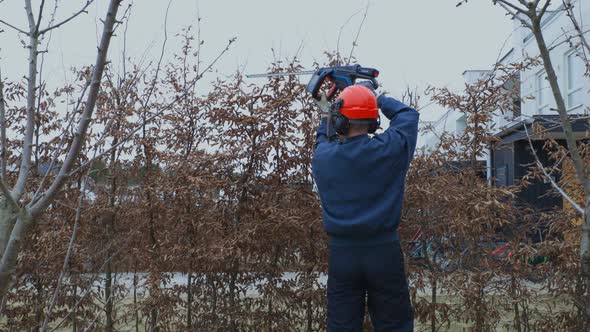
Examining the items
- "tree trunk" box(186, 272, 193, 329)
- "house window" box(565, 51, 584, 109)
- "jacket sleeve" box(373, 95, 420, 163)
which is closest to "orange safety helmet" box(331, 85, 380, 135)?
"jacket sleeve" box(373, 95, 420, 163)

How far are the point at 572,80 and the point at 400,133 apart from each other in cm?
1202

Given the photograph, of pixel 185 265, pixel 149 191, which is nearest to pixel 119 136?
pixel 149 191

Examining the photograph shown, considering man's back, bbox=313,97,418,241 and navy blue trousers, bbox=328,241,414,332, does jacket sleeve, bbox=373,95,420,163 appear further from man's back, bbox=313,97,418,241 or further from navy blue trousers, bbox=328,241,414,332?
navy blue trousers, bbox=328,241,414,332

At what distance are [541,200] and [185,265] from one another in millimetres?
3270

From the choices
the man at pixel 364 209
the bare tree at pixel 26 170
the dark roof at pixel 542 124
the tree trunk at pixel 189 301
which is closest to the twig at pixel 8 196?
the bare tree at pixel 26 170

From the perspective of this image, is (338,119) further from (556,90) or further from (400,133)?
(556,90)

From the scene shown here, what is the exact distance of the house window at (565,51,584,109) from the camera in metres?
12.5

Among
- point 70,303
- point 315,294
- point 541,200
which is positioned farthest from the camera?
point 541,200

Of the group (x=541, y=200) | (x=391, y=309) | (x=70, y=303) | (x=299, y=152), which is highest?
(x=299, y=152)

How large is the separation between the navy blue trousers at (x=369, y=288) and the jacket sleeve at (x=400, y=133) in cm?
49

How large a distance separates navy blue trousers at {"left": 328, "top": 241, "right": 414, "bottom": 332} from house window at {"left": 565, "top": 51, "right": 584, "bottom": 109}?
11622 millimetres

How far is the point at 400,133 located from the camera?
282 cm

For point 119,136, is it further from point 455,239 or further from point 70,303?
point 455,239

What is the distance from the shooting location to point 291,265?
13.6 ft
